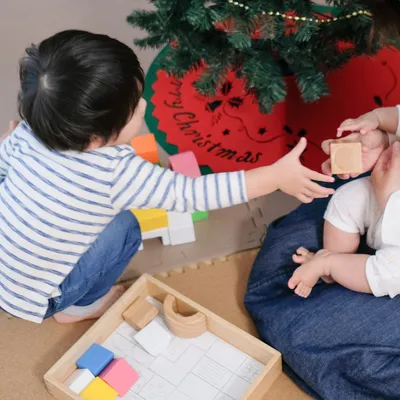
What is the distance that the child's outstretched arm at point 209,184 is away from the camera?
3.36ft

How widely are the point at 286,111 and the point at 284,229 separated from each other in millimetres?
401

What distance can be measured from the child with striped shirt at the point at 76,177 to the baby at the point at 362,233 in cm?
18

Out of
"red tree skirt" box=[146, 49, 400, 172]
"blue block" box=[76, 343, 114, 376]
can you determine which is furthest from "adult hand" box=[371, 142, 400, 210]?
"blue block" box=[76, 343, 114, 376]

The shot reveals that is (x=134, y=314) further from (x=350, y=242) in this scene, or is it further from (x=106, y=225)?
(x=350, y=242)

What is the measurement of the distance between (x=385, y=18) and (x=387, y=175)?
0.30m

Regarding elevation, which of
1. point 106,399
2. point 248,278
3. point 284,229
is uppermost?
point 284,229

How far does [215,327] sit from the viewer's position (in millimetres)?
1248

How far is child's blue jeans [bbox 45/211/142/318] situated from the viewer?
118 cm

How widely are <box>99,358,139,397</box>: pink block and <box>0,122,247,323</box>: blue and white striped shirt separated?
20cm

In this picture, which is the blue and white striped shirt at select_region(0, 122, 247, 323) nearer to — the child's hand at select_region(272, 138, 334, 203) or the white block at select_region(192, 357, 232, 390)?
the child's hand at select_region(272, 138, 334, 203)

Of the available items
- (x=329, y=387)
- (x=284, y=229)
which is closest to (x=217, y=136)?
(x=284, y=229)

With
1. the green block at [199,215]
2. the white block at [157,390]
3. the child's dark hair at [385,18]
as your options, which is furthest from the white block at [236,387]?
the child's dark hair at [385,18]

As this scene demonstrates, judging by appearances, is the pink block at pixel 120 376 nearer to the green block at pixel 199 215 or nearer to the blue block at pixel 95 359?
the blue block at pixel 95 359

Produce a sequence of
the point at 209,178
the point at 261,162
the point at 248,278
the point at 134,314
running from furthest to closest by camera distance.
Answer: the point at 261,162 → the point at 248,278 → the point at 134,314 → the point at 209,178
